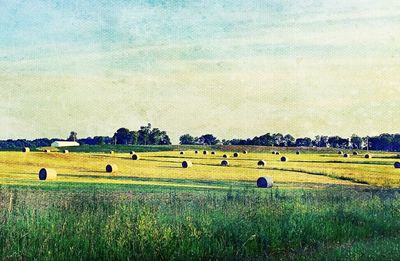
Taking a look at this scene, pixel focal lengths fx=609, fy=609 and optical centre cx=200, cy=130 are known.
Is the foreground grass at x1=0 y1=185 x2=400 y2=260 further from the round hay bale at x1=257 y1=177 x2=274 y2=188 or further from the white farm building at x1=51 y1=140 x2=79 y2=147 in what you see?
the white farm building at x1=51 y1=140 x2=79 y2=147

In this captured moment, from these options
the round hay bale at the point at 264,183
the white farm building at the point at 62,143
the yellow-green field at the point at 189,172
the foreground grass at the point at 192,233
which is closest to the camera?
the foreground grass at the point at 192,233

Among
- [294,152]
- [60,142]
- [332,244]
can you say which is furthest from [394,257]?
[60,142]

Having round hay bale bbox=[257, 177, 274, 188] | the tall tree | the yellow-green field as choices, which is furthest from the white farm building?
round hay bale bbox=[257, 177, 274, 188]

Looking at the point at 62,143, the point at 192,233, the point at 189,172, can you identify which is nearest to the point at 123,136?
the point at 62,143

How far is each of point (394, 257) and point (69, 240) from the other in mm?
6826

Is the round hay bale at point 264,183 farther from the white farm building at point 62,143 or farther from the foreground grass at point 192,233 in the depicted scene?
the white farm building at point 62,143

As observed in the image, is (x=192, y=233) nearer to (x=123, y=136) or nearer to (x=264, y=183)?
(x=264, y=183)

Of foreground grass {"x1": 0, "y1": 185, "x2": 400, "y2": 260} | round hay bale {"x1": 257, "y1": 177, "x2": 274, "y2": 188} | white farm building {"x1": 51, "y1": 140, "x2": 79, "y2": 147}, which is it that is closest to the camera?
foreground grass {"x1": 0, "y1": 185, "x2": 400, "y2": 260}

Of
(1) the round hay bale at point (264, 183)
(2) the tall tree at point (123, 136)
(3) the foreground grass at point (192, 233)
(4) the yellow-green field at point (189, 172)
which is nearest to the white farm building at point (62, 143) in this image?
(2) the tall tree at point (123, 136)

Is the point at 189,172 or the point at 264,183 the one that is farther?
the point at 189,172

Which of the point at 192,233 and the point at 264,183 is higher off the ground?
the point at 264,183

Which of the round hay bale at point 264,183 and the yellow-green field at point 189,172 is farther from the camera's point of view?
the yellow-green field at point 189,172

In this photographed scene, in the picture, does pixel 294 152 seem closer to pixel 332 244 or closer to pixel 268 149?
pixel 268 149

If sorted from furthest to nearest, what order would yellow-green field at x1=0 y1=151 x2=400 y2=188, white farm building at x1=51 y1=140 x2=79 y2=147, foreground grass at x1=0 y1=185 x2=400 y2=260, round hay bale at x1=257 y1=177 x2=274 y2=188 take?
white farm building at x1=51 y1=140 x2=79 y2=147 → yellow-green field at x1=0 y1=151 x2=400 y2=188 → round hay bale at x1=257 y1=177 x2=274 y2=188 → foreground grass at x1=0 y1=185 x2=400 y2=260
